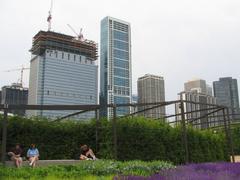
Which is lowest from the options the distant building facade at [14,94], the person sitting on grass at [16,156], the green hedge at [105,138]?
the person sitting on grass at [16,156]

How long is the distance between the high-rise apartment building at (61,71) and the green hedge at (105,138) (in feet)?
418

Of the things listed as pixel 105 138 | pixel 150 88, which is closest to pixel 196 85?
pixel 150 88

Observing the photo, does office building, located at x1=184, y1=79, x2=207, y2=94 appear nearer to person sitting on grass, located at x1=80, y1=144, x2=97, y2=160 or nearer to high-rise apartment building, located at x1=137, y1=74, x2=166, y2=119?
high-rise apartment building, located at x1=137, y1=74, x2=166, y2=119

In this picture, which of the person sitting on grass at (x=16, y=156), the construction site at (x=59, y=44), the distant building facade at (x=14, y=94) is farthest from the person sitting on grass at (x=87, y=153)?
the distant building facade at (x=14, y=94)

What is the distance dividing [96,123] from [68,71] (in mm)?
139928

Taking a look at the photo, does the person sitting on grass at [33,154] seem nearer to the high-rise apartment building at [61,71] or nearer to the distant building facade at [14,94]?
the high-rise apartment building at [61,71]

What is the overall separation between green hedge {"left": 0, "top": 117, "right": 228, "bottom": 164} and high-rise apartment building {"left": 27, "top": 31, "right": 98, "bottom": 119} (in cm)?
12743

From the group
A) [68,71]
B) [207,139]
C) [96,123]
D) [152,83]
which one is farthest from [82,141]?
[152,83]

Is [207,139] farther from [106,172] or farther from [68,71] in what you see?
[68,71]

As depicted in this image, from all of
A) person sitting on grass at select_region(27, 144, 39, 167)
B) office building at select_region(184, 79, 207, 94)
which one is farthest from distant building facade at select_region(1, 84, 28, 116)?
person sitting on grass at select_region(27, 144, 39, 167)

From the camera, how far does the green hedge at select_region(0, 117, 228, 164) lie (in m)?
17.4

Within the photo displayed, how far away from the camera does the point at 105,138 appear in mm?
17969

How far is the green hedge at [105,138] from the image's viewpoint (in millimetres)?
17391

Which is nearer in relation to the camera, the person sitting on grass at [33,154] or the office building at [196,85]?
the person sitting on grass at [33,154]
